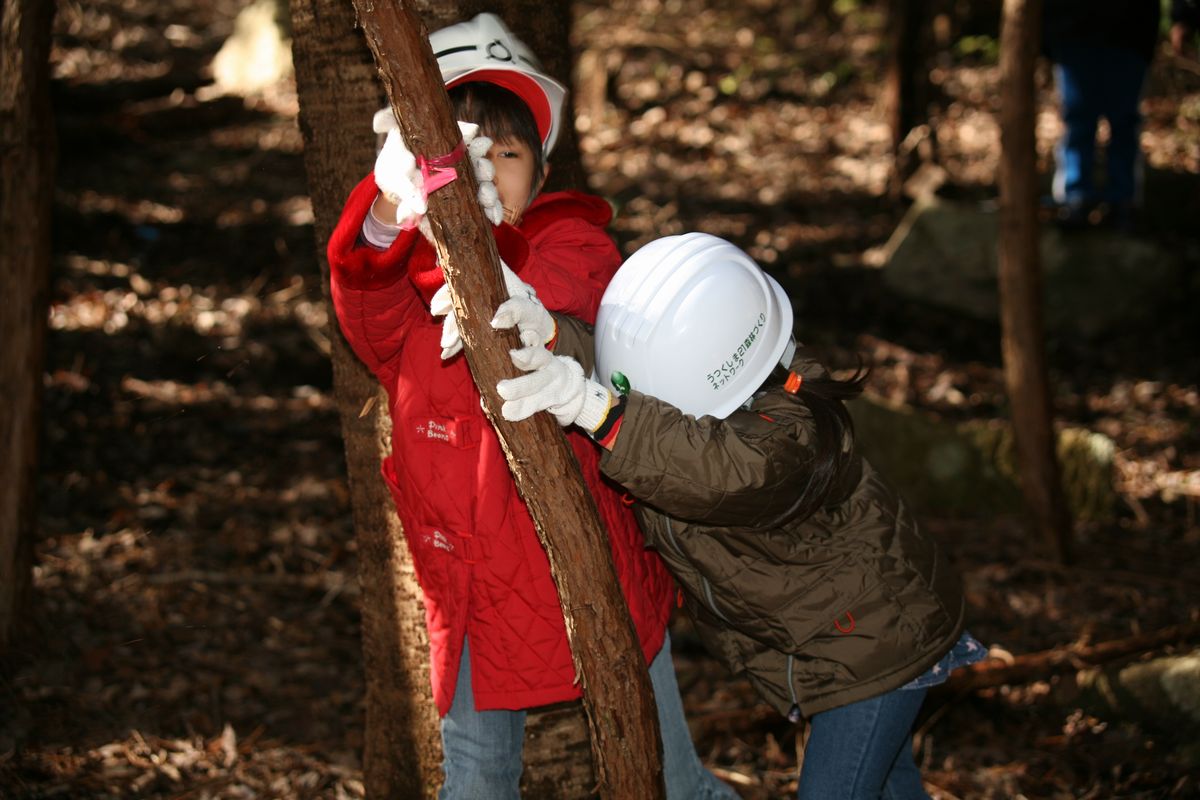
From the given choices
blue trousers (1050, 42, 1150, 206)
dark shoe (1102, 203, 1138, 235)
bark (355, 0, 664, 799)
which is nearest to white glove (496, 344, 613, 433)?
bark (355, 0, 664, 799)

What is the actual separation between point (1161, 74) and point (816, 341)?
5312 millimetres

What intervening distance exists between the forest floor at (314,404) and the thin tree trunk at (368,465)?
22.5 inches

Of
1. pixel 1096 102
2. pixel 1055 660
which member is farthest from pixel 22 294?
pixel 1096 102

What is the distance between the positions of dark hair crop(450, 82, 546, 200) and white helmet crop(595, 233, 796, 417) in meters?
0.40

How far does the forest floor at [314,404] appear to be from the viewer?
160 inches

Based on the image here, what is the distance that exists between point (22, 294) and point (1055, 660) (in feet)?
14.3

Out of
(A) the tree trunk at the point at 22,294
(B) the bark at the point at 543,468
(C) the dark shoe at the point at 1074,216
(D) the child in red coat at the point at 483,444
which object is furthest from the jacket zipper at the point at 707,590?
(C) the dark shoe at the point at 1074,216

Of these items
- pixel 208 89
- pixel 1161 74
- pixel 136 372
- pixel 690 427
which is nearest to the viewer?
pixel 690 427

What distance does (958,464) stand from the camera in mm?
6480

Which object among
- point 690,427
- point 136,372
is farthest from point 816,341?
point 690,427

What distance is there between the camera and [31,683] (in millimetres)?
4191

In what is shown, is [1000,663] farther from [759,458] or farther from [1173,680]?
[759,458]

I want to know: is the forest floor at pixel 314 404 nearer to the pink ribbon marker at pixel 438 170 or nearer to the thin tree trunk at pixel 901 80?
the thin tree trunk at pixel 901 80

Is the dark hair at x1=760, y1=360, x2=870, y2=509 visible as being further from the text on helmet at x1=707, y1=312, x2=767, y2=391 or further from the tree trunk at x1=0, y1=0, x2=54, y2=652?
the tree trunk at x1=0, y1=0, x2=54, y2=652
